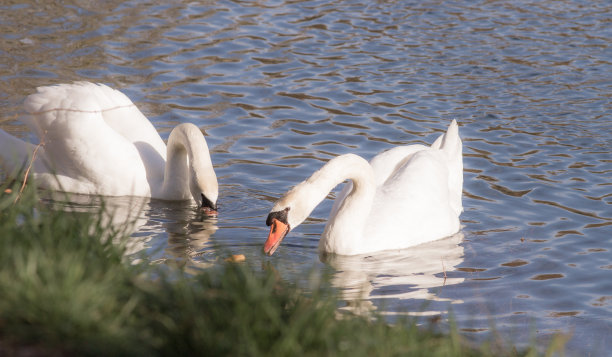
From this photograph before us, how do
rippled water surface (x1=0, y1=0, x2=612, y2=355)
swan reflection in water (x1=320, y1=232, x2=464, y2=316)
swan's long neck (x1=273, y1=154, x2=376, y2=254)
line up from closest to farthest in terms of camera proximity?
1. swan reflection in water (x1=320, y1=232, x2=464, y2=316)
2. rippled water surface (x1=0, y1=0, x2=612, y2=355)
3. swan's long neck (x1=273, y1=154, x2=376, y2=254)

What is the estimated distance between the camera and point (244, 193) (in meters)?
8.92

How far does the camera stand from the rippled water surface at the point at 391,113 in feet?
22.7

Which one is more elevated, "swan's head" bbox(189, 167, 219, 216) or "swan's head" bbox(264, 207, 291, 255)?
"swan's head" bbox(264, 207, 291, 255)

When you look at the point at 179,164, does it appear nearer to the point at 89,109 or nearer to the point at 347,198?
the point at 89,109

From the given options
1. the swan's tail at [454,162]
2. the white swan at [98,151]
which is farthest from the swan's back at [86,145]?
the swan's tail at [454,162]

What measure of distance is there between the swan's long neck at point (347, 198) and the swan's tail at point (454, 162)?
4.48ft

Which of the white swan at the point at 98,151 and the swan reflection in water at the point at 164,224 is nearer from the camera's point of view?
the swan reflection in water at the point at 164,224

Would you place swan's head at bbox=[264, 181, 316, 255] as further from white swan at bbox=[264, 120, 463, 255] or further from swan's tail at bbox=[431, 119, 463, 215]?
swan's tail at bbox=[431, 119, 463, 215]

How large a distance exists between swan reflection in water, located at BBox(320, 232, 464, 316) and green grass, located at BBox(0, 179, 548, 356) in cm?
213

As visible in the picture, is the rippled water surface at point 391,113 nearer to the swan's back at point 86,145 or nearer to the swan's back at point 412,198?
the swan's back at point 412,198

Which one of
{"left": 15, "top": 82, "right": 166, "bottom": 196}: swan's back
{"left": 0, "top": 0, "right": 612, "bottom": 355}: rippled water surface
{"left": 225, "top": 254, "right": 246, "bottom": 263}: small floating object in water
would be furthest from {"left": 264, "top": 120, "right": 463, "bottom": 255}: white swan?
{"left": 15, "top": 82, "right": 166, "bottom": 196}: swan's back

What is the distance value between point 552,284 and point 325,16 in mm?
8662

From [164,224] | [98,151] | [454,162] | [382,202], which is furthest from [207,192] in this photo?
[454,162]

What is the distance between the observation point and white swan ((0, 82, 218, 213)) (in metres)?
8.67
